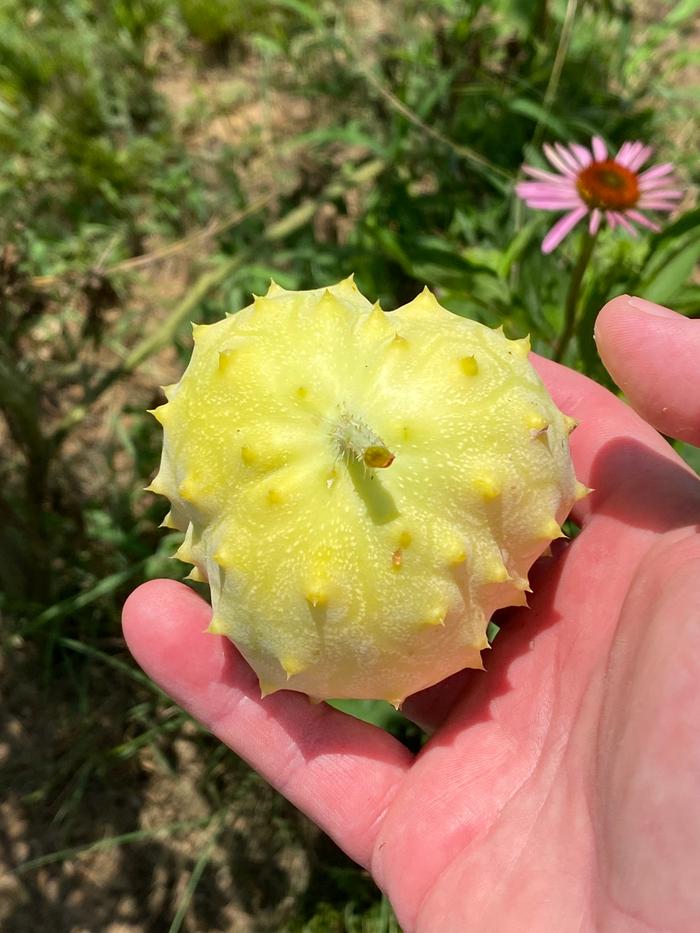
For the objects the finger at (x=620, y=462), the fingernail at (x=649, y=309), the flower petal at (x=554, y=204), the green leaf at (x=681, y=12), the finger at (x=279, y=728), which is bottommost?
the finger at (x=279, y=728)

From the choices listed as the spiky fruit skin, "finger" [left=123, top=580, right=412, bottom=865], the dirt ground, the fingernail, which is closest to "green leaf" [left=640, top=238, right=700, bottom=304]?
the fingernail

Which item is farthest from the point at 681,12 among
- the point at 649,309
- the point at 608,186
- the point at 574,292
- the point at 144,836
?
the point at 144,836

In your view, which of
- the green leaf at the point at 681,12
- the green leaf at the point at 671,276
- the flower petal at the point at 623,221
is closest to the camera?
the flower petal at the point at 623,221

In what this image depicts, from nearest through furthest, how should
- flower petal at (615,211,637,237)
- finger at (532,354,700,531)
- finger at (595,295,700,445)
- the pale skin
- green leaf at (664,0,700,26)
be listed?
the pale skin
finger at (595,295,700,445)
finger at (532,354,700,531)
flower petal at (615,211,637,237)
green leaf at (664,0,700,26)

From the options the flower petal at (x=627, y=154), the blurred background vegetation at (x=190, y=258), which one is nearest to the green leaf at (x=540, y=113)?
the blurred background vegetation at (x=190, y=258)

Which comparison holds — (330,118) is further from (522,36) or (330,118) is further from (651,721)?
(651,721)

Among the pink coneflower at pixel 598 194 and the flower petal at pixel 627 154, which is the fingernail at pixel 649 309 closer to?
the pink coneflower at pixel 598 194

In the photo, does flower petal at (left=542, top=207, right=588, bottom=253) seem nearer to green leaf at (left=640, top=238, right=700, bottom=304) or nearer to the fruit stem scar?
green leaf at (left=640, top=238, right=700, bottom=304)
